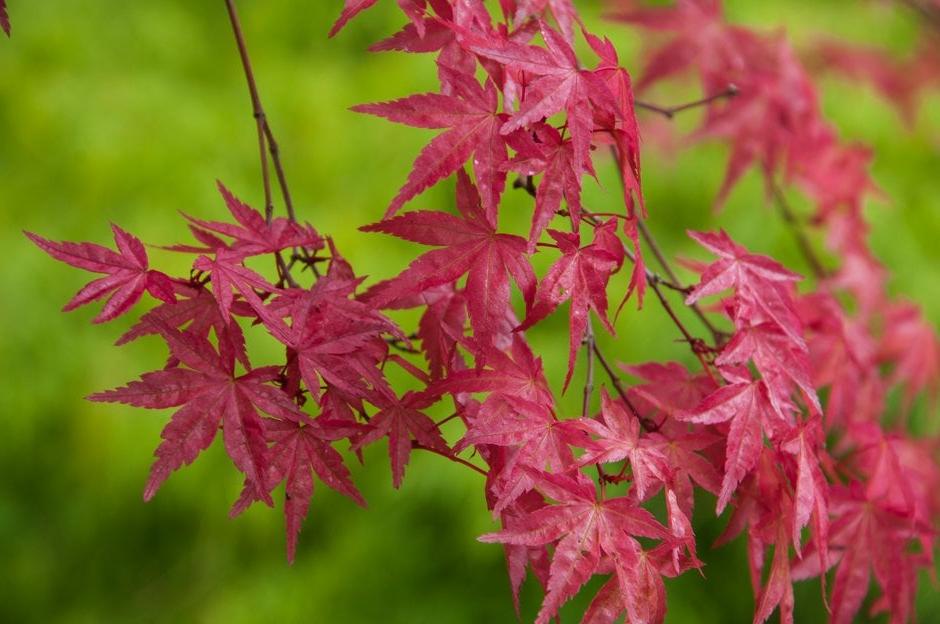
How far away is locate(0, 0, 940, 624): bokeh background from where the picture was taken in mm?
1825

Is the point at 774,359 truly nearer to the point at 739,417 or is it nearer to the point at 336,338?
the point at 739,417

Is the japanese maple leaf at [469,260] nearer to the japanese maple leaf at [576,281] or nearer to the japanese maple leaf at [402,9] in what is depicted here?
the japanese maple leaf at [576,281]

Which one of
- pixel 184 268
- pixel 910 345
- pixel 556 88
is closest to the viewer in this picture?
pixel 556 88

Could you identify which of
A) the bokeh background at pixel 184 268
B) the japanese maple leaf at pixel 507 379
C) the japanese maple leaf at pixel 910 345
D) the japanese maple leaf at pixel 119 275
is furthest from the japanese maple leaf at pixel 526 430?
the japanese maple leaf at pixel 910 345

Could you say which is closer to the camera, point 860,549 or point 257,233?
point 257,233

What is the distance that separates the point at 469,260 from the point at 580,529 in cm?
20

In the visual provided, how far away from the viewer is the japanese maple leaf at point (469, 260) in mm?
708

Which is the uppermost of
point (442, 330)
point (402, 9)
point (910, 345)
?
Answer: point (402, 9)

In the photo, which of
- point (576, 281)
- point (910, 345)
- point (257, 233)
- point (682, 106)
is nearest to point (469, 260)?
point (576, 281)

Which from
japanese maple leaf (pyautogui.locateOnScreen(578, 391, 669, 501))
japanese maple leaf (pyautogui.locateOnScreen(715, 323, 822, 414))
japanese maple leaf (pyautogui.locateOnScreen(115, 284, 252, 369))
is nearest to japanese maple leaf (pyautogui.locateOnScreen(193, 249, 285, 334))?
japanese maple leaf (pyautogui.locateOnScreen(115, 284, 252, 369))

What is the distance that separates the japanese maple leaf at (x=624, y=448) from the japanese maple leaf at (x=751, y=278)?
118 mm

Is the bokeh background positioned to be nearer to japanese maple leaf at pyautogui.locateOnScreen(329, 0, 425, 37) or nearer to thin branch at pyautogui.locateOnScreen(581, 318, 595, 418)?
thin branch at pyautogui.locateOnScreen(581, 318, 595, 418)

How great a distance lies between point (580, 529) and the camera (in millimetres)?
710

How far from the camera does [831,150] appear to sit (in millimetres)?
1520
